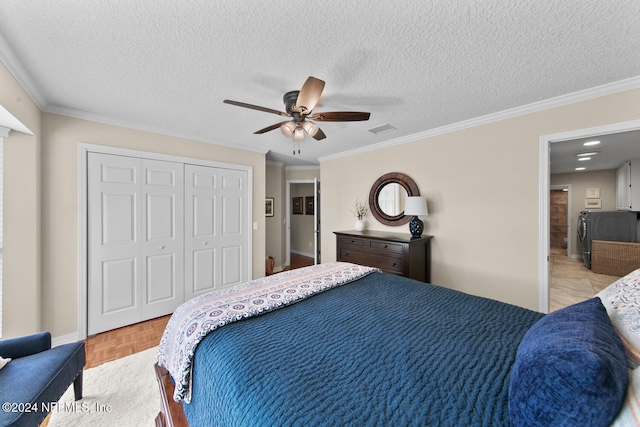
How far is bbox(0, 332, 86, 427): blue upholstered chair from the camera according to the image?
44.4 inches

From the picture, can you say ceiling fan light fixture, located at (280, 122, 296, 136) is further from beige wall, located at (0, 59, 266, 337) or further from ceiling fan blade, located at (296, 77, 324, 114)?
beige wall, located at (0, 59, 266, 337)

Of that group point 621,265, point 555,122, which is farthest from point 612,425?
point 621,265

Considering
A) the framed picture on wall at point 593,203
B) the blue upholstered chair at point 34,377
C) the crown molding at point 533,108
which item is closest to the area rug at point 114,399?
the blue upholstered chair at point 34,377

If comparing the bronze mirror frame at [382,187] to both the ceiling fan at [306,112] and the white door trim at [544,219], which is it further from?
the ceiling fan at [306,112]

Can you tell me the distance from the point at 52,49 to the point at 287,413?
2.47 meters

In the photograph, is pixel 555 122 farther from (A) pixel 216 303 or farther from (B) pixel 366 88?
(A) pixel 216 303

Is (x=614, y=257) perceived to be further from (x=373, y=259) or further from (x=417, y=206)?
(x=373, y=259)

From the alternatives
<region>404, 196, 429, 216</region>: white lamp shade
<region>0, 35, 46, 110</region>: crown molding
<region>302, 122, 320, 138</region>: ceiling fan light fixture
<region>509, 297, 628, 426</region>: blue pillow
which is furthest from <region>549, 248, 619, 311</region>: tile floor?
<region>0, 35, 46, 110</region>: crown molding

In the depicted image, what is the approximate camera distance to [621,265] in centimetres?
448

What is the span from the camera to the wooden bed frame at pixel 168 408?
4.21 feet

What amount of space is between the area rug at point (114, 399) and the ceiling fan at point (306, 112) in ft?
7.33

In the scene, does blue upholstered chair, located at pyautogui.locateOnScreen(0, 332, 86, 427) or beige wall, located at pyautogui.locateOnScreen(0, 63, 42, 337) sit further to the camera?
beige wall, located at pyautogui.locateOnScreen(0, 63, 42, 337)

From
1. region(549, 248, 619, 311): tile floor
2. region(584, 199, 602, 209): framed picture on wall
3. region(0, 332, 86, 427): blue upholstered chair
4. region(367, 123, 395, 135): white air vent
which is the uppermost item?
region(367, 123, 395, 135): white air vent

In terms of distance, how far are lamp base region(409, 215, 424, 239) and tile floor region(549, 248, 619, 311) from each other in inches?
74.4
